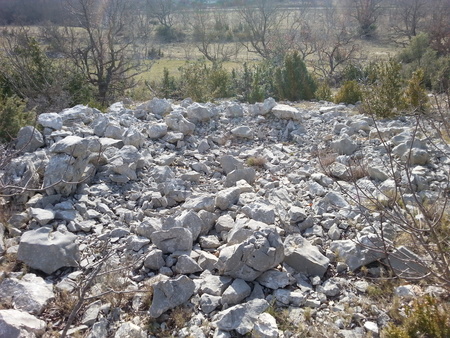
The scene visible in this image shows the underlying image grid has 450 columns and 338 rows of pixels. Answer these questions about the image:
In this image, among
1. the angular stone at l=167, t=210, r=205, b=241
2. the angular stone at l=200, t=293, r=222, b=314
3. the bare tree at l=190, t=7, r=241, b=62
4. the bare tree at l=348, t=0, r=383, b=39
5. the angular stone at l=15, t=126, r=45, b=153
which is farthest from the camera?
the bare tree at l=348, t=0, r=383, b=39

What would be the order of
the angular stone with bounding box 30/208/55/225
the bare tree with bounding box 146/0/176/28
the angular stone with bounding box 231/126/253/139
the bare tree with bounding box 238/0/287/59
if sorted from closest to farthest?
the angular stone with bounding box 30/208/55/225 < the angular stone with bounding box 231/126/253/139 < the bare tree with bounding box 238/0/287/59 < the bare tree with bounding box 146/0/176/28

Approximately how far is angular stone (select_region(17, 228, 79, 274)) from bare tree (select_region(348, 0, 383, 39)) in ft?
112

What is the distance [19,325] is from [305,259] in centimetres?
224

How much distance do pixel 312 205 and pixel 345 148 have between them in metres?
1.77

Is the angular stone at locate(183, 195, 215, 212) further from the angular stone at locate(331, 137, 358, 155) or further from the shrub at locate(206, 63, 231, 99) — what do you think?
the shrub at locate(206, 63, 231, 99)

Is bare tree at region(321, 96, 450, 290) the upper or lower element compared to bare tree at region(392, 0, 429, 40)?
lower

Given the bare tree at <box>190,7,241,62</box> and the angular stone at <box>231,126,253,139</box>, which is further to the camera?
the bare tree at <box>190,7,241,62</box>

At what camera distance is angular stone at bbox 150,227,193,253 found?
145 inches

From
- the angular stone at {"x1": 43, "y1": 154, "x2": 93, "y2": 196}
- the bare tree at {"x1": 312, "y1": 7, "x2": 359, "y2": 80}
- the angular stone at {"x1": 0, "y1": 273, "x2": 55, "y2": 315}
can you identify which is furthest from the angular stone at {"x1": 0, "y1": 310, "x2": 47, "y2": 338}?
the bare tree at {"x1": 312, "y1": 7, "x2": 359, "y2": 80}

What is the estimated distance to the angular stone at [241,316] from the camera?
9.41 feet

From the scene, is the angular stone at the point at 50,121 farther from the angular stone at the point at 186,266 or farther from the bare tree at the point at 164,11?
the bare tree at the point at 164,11

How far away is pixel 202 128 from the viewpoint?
7059 millimetres

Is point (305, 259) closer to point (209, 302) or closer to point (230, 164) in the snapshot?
point (209, 302)

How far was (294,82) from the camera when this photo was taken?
10727mm
